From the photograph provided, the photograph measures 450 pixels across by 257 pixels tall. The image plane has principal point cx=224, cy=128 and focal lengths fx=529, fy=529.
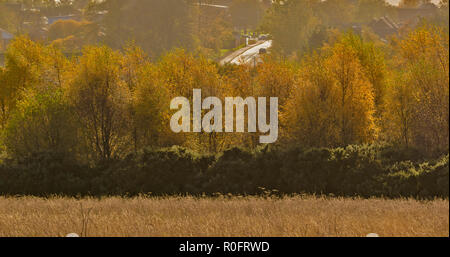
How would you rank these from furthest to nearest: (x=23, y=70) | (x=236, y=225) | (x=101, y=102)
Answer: (x=23, y=70)
(x=101, y=102)
(x=236, y=225)

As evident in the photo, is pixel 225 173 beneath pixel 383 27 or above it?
beneath

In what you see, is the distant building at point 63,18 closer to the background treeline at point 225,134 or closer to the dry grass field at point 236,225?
the background treeline at point 225,134

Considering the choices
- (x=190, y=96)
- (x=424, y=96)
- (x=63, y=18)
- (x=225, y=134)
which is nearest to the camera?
(x=424, y=96)

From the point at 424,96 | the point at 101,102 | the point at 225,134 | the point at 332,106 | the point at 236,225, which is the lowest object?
the point at 225,134

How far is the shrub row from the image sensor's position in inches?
911

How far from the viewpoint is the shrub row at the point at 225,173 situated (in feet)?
75.9

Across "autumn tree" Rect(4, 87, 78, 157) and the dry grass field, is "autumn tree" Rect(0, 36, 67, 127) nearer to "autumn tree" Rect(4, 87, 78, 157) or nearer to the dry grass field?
"autumn tree" Rect(4, 87, 78, 157)

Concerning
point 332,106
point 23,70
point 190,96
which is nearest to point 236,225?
point 332,106

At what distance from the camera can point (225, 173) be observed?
25.1m

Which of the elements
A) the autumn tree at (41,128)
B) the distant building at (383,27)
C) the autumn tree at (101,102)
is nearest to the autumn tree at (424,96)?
the autumn tree at (101,102)

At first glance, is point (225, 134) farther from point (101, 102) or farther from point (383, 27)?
point (383, 27)
